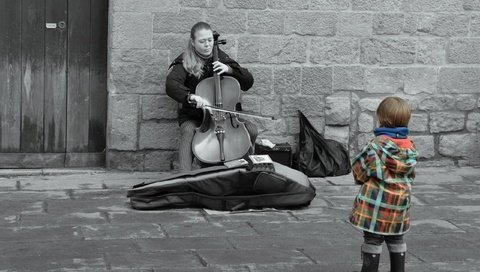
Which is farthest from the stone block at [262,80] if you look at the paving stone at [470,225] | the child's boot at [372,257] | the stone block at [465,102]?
the child's boot at [372,257]

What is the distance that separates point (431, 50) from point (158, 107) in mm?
2451

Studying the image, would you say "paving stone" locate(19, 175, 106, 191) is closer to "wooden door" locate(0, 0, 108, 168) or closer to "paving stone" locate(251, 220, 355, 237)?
"wooden door" locate(0, 0, 108, 168)

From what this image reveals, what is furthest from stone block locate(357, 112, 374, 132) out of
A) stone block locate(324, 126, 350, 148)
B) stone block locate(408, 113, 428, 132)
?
stone block locate(408, 113, 428, 132)

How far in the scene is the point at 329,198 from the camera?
7.58 meters

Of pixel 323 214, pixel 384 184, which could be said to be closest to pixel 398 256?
pixel 384 184

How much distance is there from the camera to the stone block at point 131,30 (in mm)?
8211

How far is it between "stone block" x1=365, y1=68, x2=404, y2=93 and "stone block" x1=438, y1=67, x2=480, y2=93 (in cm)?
40

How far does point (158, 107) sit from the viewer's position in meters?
8.38

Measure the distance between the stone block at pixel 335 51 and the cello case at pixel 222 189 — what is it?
1900mm

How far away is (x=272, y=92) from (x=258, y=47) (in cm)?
40

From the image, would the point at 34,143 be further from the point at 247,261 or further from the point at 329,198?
the point at 247,261

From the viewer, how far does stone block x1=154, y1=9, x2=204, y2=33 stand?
8.28 m

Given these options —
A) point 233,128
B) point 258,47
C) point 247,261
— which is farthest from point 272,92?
point 247,261

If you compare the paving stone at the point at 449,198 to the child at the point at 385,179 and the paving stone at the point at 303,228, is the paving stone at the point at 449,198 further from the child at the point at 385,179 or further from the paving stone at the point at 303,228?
the child at the point at 385,179
